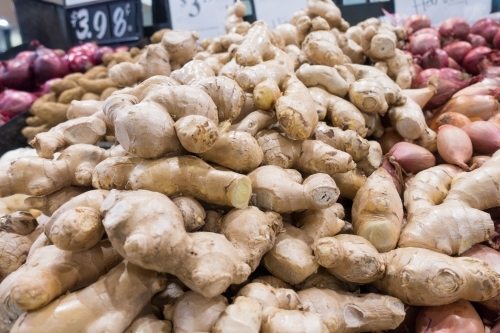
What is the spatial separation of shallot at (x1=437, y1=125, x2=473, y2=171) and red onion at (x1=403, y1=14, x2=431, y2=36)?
1021mm

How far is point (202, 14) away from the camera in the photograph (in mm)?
2193

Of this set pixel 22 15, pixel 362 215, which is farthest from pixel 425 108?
pixel 22 15

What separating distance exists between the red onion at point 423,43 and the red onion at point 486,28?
253 millimetres

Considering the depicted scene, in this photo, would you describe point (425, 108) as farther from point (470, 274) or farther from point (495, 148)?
point (470, 274)

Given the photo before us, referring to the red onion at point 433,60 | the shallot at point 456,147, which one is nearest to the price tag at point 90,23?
the red onion at point 433,60

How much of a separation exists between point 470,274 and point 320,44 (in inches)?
30.3

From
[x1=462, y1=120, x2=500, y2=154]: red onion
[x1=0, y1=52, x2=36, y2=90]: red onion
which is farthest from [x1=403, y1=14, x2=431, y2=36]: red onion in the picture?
[x1=0, y1=52, x2=36, y2=90]: red onion

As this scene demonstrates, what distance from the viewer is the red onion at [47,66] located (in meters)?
2.27

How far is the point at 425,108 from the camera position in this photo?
1.44 m

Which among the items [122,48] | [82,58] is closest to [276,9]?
[122,48]

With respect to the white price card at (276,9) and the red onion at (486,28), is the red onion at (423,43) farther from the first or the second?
the white price card at (276,9)

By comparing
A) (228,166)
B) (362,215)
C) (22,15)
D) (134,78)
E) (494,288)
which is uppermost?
(22,15)

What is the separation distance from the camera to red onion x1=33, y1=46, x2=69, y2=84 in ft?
7.46

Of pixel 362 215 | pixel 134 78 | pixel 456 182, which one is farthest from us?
pixel 134 78
